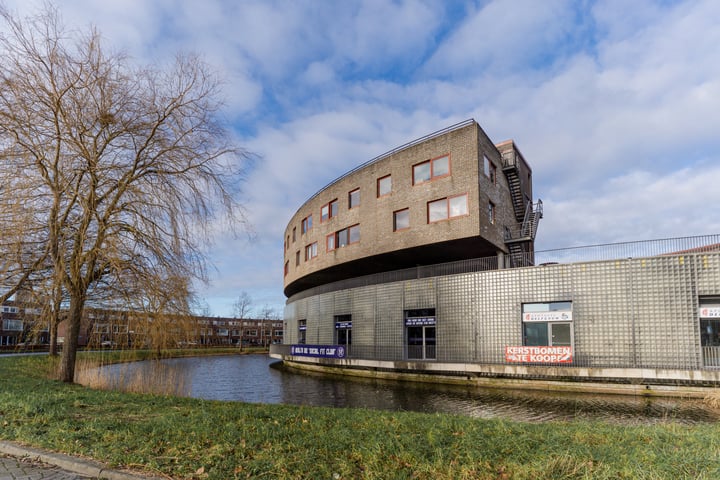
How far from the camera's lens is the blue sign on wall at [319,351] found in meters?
28.2

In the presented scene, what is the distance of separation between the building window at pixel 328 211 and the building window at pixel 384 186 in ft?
17.0

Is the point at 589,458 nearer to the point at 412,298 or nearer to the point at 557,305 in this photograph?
the point at 557,305

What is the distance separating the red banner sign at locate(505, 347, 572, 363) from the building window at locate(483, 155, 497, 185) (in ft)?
31.9

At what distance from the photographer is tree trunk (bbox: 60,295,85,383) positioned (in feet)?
41.5

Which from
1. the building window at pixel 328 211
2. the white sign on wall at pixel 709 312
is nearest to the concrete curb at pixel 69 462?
the white sign on wall at pixel 709 312

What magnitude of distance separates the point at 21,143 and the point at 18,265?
3054 millimetres

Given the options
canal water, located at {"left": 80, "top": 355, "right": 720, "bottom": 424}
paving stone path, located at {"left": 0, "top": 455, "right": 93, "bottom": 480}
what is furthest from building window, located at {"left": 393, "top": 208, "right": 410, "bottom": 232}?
paving stone path, located at {"left": 0, "top": 455, "right": 93, "bottom": 480}

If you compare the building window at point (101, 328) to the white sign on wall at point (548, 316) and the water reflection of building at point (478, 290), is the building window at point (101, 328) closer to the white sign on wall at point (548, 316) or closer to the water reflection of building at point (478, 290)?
the water reflection of building at point (478, 290)

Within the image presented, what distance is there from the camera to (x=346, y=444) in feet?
19.4

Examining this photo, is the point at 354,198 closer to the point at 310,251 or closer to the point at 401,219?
the point at 401,219

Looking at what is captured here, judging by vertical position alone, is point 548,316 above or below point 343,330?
above

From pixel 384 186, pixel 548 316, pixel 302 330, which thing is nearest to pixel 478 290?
pixel 548 316

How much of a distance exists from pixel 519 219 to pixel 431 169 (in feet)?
27.8

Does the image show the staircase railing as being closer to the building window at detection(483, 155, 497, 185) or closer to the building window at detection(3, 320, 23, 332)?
the building window at detection(483, 155, 497, 185)
